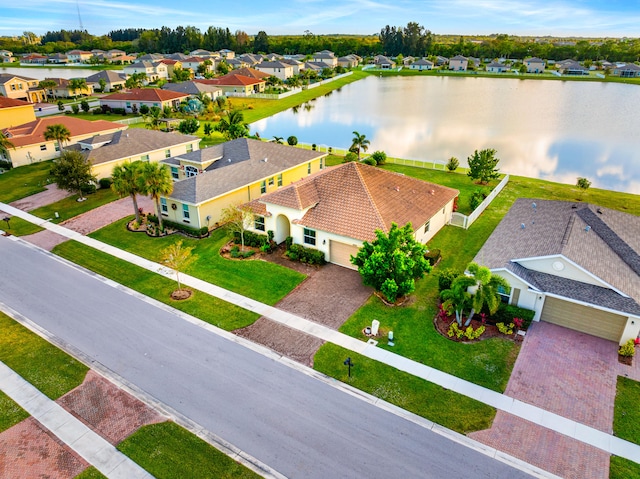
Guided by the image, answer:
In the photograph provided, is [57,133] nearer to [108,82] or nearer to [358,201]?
[358,201]

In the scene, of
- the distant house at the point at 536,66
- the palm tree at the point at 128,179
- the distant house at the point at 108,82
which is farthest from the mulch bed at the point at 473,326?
the distant house at the point at 536,66

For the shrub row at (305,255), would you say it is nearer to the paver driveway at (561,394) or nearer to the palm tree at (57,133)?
the paver driveway at (561,394)

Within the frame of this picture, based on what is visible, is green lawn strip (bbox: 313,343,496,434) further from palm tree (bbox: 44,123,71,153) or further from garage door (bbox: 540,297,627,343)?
palm tree (bbox: 44,123,71,153)

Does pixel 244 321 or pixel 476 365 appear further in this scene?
pixel 244 321

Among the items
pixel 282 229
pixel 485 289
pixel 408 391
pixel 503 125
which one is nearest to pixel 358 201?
pixel 282 229

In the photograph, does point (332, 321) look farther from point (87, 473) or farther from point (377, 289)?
point (87, 473)

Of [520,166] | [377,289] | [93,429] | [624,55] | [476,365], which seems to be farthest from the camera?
[624,55]

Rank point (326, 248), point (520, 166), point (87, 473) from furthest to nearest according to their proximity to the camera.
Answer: point (520, 166) < point (326, 248) < point (87, 473)

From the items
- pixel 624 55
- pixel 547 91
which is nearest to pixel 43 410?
pixel 547 91
